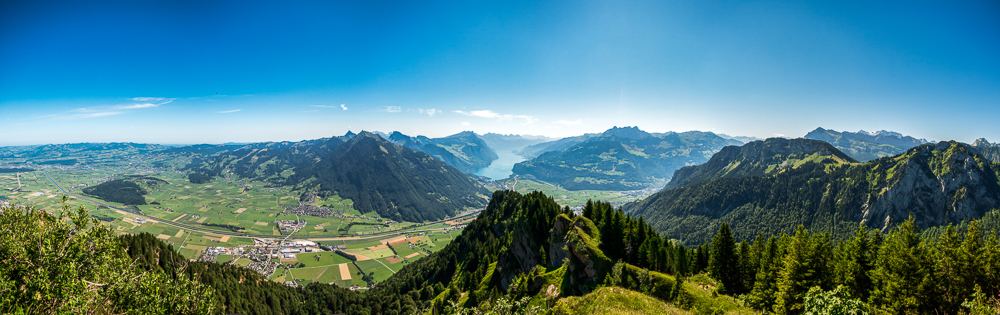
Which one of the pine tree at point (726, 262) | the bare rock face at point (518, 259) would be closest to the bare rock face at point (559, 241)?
the bare rock face at point (518, 259)

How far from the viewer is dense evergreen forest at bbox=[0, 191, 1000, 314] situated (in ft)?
70.8

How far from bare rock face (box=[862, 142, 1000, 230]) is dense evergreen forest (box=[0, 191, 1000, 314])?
631 feet

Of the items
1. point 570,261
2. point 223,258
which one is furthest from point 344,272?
point 570,261

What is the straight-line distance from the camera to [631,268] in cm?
4859

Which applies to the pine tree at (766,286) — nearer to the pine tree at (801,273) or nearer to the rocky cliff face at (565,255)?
the pine tree at (801,273)

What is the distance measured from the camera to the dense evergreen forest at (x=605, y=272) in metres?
21.6

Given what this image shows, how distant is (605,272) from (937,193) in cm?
26336

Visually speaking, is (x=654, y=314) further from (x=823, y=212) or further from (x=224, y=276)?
(x=823, y=212)

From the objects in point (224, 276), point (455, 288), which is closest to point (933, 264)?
point (455, 288)

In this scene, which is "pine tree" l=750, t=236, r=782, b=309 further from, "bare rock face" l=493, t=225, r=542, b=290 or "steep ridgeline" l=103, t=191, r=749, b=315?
"bare rock face" l=493, t=225, r=542, b=290

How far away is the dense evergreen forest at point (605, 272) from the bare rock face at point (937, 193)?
631 feet

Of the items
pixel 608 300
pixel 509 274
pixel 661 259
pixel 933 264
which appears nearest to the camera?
pixel 933 264

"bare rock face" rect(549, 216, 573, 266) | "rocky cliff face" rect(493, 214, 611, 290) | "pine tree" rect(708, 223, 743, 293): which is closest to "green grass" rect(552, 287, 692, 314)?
"rocky cliff face" rect(493, 214, 611, 290)

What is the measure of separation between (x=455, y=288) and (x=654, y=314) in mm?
63584
